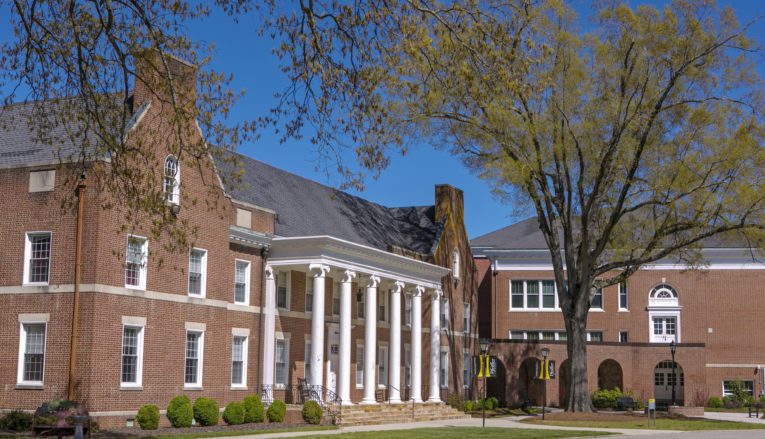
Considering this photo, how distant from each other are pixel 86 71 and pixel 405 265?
91.6ft

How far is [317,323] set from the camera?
36688 mm

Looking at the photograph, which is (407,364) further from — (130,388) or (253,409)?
(130,388)

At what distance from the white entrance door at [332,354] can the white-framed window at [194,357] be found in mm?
8954

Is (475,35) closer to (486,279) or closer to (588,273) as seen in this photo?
(588,273)

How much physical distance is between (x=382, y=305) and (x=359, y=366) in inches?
165

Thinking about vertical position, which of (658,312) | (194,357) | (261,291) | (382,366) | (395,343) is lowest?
(382,366)

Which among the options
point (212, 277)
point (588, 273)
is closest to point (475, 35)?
point (212, 277)

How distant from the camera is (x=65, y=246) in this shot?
28.9m

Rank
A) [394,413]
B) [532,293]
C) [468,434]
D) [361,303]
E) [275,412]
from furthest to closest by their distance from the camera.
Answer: [532,293], [361,303], [394,413], [275,412], [468,434]

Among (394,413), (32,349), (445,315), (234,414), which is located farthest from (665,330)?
(32,349)

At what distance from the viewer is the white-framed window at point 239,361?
35.0m

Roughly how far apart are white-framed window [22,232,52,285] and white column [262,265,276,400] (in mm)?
9489

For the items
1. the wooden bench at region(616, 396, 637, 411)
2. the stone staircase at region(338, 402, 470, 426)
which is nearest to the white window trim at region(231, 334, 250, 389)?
the stone staircase at region(338, 402, 470, 426)

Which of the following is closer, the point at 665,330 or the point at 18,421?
the point at 18,421
